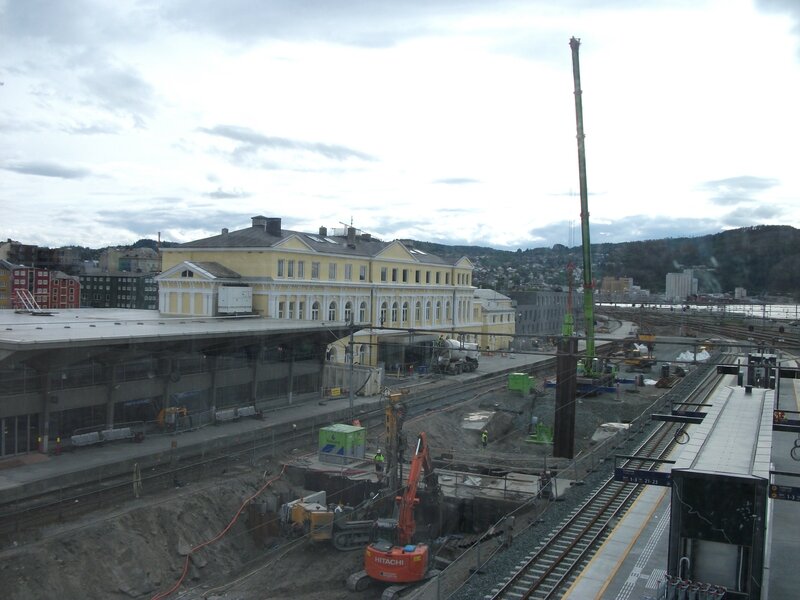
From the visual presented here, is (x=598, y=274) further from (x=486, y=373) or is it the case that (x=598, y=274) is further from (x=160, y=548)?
(x=160, y=548)

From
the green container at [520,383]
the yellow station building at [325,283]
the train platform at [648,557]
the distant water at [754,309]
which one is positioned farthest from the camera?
the distant water at [754,309]

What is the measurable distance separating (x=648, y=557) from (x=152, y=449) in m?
11.9

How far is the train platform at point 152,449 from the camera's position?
13.8 metres

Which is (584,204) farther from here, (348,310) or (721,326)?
(721,326)

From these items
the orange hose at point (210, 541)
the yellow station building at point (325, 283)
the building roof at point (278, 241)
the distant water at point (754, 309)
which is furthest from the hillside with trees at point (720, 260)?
the orange hose at point (210, 541)

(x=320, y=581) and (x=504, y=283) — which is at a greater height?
(x=504, y=283)

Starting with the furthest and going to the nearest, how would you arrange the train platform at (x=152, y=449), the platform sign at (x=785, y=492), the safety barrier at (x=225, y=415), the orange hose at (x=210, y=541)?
1. the safety barrier at (x=225, y=415)
2. the train platform at (x=152, y=449)
3. the orange hose at (x=210, y=541)
4. the platform sign at (x=785, y=492)

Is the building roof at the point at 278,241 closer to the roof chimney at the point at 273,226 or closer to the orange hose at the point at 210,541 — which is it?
the roof chimney at the point at 273,226

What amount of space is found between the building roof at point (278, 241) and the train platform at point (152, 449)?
699cm

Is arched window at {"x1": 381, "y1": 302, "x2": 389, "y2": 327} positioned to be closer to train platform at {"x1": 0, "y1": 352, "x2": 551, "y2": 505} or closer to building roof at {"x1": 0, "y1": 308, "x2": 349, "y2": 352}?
train platform at {"x1": 0, "y1": 352, "x2": 551, "y2": 505}

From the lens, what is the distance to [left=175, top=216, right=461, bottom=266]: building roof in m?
28.0

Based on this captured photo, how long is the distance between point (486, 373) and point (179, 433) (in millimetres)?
17250

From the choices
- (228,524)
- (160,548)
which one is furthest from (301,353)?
(160,548)

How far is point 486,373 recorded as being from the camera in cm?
3278
